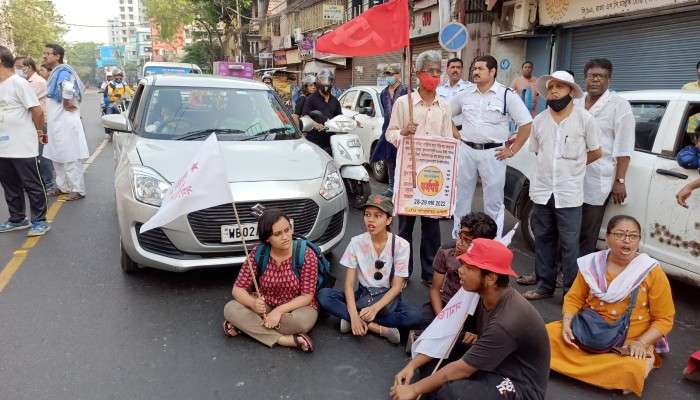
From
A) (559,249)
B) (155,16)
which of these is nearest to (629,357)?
(559,249)

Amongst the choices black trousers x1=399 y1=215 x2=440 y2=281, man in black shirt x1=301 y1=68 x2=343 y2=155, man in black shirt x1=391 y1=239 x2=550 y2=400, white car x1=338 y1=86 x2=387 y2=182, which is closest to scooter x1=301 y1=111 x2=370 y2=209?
man in black shirt x1=301 y1=68 x2=343 y2=155

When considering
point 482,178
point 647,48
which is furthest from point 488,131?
point 647,48

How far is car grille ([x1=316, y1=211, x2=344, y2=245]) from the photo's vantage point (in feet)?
13.8

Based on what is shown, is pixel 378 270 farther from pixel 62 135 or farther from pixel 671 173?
pixel 62 135

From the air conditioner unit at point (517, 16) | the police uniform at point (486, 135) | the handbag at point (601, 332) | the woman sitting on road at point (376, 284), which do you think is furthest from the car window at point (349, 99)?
the handbag at point (601, 332)

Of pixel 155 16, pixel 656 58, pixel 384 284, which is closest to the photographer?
pixel 384 284

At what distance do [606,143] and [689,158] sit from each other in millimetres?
556

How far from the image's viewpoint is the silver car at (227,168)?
3766 mm

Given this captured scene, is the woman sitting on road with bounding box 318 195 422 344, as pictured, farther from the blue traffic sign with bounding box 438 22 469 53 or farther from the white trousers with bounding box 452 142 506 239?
the blue traffic sign with bounding box 438 22 469 53

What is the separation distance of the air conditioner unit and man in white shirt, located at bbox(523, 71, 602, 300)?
7.27 metres

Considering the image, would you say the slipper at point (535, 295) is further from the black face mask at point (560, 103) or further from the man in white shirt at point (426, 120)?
the black face mask at point (560, 103)

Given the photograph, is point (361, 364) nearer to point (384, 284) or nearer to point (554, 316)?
point (384, 284)

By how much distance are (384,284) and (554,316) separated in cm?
133

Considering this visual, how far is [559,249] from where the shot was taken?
4.17m
